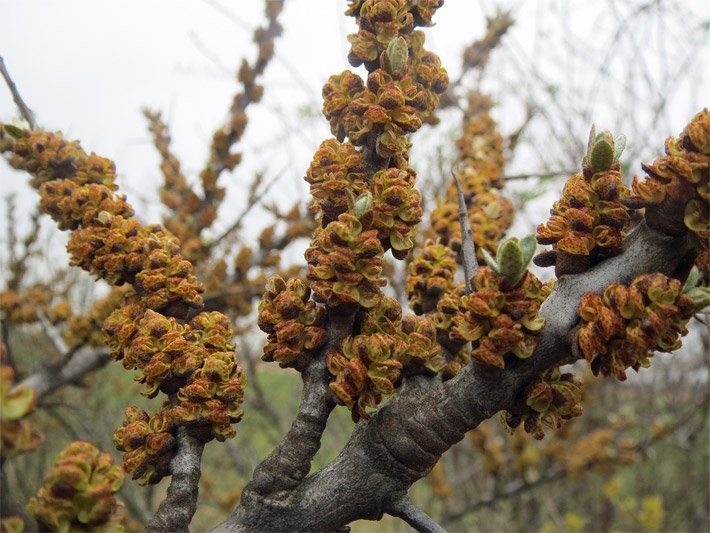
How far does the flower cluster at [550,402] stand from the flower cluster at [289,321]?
31 centimetres

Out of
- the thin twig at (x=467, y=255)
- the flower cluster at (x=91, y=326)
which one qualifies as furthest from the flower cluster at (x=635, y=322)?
the flower cluster at (x=91, y=326)

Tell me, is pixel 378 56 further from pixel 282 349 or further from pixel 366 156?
pixel 282 349

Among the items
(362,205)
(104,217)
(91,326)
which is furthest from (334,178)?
(91,326)

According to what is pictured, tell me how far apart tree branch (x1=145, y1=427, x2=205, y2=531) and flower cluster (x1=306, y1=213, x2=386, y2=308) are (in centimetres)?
29

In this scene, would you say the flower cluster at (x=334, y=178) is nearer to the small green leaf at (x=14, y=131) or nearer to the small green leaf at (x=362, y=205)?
the small green leaf at (x=362, y=205)

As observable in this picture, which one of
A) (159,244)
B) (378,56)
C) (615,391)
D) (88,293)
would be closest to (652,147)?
(615,391)

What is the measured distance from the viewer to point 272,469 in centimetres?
88

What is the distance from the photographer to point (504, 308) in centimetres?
81

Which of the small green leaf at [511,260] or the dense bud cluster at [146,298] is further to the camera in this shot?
the dense bud cluster at [146,298]

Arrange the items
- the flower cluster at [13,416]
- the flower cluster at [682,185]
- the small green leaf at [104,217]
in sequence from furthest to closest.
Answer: the small green leaf at [104,217]
the flower cluster at [682,185]
the flower cluster at [13,416]

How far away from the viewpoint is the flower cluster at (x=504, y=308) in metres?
0.79

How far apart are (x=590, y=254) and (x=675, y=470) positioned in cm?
537

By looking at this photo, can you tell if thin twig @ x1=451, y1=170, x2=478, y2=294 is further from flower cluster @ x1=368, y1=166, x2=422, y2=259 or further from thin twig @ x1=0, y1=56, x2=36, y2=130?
thin twig @ x1=0, y1=56, x2=36, y2=130

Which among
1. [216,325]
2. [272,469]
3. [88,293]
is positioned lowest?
[272,469]
